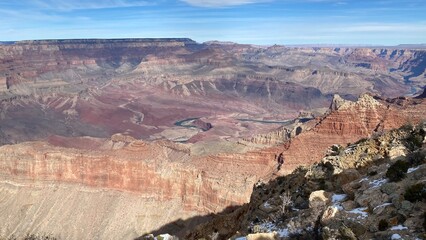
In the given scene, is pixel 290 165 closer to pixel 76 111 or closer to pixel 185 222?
pixel 185 222

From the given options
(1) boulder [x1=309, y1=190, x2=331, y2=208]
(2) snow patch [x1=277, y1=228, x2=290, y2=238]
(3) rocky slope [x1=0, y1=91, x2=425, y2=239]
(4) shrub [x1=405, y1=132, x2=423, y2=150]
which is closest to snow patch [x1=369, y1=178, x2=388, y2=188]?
(1) boulder [x1=309, y1=190, x2=331, y2=208]

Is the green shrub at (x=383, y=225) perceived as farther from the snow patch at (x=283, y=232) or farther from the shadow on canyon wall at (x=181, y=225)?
the shadow on canyon wall at (x=181, y=225)

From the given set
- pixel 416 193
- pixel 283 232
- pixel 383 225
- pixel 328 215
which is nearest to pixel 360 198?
pixel 328 215


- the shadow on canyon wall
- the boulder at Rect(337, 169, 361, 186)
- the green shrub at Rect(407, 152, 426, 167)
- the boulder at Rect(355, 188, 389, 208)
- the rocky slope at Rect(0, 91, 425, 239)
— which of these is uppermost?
the green shrub at Rect(407, 152, 426, 167)

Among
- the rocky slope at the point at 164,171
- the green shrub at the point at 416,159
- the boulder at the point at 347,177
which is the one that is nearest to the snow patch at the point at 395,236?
the green shrub at the point at 416,159

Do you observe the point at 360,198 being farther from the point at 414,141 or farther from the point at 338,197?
the point at 414,141

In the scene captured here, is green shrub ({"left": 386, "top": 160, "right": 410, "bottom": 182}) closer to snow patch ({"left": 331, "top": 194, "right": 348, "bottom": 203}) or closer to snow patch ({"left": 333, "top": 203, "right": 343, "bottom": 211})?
snow patch ({"left": 331, "top": 194, "right": 348, "bottom": 203})
